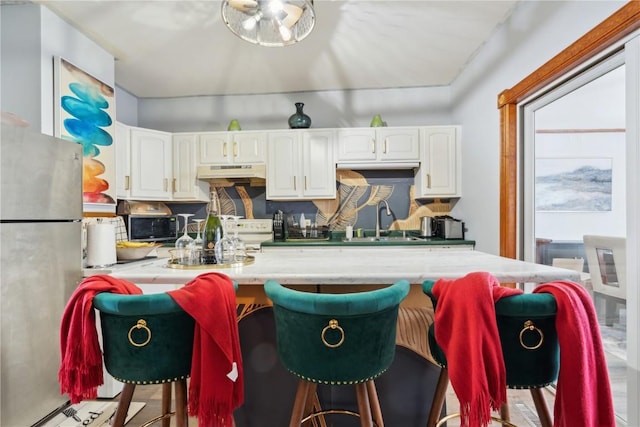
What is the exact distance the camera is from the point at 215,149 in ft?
11.9

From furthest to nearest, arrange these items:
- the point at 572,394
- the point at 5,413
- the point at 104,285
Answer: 1. the point at 5,413
2. the point at 104,285
3. the point at 572,394

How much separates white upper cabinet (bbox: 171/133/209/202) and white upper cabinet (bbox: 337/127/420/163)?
66.1 inches

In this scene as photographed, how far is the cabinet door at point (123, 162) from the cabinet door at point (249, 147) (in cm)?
107

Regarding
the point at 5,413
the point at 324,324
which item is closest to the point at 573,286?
the point at 324,324

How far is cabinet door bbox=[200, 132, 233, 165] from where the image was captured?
3627mm

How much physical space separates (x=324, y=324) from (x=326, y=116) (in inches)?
132

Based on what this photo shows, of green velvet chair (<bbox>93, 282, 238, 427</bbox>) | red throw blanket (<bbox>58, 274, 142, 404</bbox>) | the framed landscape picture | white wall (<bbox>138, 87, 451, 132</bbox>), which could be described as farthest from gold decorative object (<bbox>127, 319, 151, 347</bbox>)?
white wall (<bbox>138, 87, 451, 132</bbox>)

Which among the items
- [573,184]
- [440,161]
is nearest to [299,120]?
[440,161]

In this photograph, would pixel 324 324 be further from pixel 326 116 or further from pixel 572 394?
pixel 326 116

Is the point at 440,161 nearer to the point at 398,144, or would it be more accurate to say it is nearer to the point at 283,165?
the point at 398,144

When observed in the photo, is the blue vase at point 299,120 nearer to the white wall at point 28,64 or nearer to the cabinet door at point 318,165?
the cabinet door at point 318,165

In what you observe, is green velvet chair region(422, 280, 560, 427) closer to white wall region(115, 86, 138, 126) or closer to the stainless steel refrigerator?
the stainless steel refrigerator

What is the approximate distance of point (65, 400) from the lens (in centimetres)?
199

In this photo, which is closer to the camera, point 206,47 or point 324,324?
point 324,324
